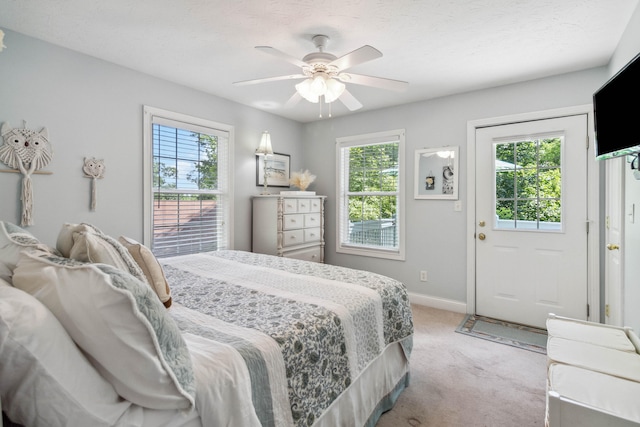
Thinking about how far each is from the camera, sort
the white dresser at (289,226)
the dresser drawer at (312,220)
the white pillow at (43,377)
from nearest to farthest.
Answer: the white pillow at (43,377) < the white dresser at (289,226) < the dresser drawer at (312,220)

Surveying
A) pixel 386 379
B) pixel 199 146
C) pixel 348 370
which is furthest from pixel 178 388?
pixel 199 146

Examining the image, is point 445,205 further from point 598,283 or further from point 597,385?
point 597,385

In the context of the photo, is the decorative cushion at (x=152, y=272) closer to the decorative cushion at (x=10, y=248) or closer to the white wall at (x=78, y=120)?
the decorative cushion at (x=10, y=248)

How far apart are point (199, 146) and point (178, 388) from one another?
310 cm

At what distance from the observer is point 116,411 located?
778 millimetres

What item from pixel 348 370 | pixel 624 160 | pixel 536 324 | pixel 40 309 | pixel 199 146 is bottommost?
pixel 536 324

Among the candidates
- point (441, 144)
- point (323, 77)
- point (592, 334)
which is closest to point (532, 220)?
point (441, 144)

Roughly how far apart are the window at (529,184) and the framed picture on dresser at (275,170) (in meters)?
2.64

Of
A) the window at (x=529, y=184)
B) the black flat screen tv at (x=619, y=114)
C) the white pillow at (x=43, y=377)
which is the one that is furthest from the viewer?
the window at (x=529, y=184)

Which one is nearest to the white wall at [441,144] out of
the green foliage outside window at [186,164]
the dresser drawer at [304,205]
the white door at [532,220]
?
the white door at [532,220]

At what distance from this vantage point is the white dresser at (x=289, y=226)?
12.2 ft

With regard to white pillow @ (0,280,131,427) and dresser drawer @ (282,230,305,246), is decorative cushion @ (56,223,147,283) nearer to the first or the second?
white pillow @ (0,280,131,427)

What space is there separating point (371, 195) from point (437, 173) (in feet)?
3.05

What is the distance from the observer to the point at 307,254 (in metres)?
4.08
